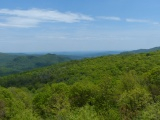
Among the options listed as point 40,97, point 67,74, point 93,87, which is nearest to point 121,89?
point 93,87

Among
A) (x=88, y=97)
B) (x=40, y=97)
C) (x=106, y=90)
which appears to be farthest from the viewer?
(x=40, y=97)

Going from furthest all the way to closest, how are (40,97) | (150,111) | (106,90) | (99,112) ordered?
(40,97) → (106,90) → (99,112) → (150,111)

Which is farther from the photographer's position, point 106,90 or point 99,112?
point 106,90

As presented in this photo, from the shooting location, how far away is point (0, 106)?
53062mm

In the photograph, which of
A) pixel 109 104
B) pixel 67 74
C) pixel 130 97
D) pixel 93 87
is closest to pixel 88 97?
pixel 93 87

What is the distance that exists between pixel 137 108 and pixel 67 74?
122 m

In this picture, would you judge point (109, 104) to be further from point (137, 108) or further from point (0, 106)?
point (0, 106)

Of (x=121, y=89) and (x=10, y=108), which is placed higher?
(x=121, y=89)

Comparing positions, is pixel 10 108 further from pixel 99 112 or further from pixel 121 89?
pixel 121 89

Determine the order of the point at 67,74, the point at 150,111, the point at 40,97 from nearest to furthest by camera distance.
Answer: the point at 150,111 < the point at 40,97 < the point at 67,74

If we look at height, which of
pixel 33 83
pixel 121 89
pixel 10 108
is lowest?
pixel 33 83

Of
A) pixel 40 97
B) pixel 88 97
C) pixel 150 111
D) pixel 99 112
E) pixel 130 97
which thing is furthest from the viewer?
pixel 40 97

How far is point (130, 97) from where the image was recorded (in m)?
40.8

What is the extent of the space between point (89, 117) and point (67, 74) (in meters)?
132
